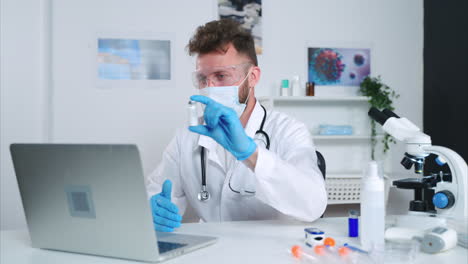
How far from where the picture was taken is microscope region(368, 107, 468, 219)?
115 centimetres

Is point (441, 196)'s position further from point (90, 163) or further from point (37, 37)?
point (37, 37)

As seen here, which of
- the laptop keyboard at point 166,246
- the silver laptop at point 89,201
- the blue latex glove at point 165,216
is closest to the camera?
the silver laptop at point 89,201

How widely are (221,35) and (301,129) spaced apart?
0.53 meters

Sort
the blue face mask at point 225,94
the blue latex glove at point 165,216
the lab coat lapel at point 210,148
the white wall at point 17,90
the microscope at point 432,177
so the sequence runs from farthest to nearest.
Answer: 1. the white wall at point 17,90
2. the lab coat lapel at point 210,148
3. the blue face mask at point 225,94
4. the blue latex glove at point 165,216
5. the microscope at point 432,177

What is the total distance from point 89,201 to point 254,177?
846 millimetres

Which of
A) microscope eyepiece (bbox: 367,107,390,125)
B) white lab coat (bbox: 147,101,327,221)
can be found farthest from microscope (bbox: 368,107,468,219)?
white lab coat (bbox: 147,101,327,221)

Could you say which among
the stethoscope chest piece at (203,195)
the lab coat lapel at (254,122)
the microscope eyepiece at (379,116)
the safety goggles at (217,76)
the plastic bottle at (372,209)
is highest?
the safety goggles at (217,76)

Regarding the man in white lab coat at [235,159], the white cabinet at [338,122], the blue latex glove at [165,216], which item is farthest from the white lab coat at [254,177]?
the white cabinet at [338,122]

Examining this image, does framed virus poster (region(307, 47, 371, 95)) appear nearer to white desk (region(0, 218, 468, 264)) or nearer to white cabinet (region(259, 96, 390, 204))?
white cabinet (region(259, 96, 390, 204))

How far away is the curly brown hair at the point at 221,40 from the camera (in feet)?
5.96

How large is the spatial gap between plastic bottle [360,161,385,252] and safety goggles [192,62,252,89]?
0.85 meters

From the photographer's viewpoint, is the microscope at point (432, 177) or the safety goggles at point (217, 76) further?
the safety goggles at point (217, 76)

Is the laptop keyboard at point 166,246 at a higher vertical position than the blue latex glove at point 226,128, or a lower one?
lower

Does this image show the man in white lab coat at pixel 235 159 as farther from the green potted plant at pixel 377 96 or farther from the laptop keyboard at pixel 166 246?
the green potted plant at pixel 377 96
